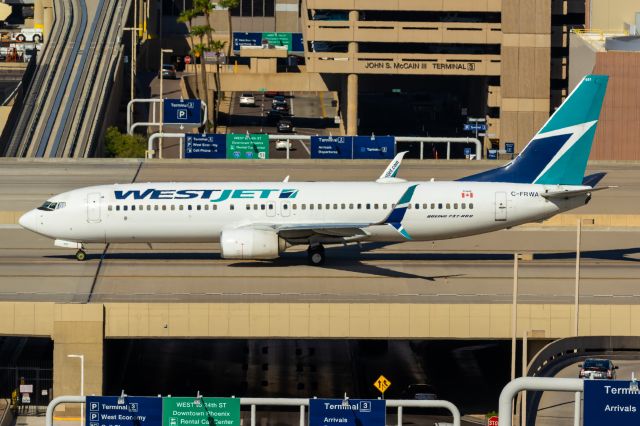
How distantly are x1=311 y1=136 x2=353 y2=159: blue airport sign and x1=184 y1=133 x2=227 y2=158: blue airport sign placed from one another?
7.20m

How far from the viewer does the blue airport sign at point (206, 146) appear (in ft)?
377

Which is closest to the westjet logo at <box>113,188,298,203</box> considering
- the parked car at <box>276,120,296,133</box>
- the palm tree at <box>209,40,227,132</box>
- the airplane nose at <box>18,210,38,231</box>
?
the airplane nose at <box>18,210,38,231</box>

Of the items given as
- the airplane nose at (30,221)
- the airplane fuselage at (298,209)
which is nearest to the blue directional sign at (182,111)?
the airplane nose at (30,221)

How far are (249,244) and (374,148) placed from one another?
48520 millimetres

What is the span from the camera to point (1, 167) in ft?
355

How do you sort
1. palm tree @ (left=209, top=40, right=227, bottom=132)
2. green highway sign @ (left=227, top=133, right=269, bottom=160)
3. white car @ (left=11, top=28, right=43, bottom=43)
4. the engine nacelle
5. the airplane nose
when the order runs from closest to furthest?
1. the engine nacelle
2. the airplane nose
3. green highway sign @ (left=227, top=133, right=269, bottom=160)
4. palm tree @ (left=209, top=40, right=227, bottom=132)
5. white car @ (left=11, top=28, right=43, bottom=43)

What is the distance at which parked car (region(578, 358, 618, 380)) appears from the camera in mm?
57453

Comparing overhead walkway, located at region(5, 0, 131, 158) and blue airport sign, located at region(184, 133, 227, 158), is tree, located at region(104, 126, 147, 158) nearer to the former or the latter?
overhead walkway, located at region(5, 0, 131, 158)

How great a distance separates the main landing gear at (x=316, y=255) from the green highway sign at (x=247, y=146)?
42425 millimetres

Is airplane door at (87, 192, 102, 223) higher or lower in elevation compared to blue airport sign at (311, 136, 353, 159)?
lower

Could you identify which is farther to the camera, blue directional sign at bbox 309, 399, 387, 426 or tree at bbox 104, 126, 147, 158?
tree at bbox 104, 126, 147, 158

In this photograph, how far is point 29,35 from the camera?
629 ft

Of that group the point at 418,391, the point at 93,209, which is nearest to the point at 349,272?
the point at 418,391

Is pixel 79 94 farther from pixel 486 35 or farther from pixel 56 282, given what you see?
pixel 56 282
